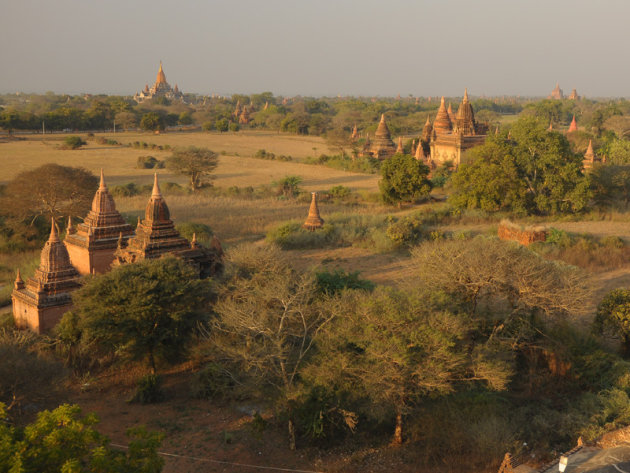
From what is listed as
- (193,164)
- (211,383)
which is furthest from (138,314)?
(193,164)

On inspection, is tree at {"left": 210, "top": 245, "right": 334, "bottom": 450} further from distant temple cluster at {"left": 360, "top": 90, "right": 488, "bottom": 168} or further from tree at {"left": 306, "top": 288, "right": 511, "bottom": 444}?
distant temple cluster at {"left": 360, "top": 90, "right": 488, "bottom": 168}

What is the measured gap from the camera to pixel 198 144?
64875 mm

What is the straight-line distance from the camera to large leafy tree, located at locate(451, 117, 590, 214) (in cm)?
2667

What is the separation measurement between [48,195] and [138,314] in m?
14.0

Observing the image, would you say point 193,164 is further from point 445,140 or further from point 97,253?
point 97,253

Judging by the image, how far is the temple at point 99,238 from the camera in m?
16.2

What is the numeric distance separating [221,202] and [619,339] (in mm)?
21861

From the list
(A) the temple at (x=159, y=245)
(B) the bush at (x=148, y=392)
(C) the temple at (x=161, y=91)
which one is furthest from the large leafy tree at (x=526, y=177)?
(C) the temple at (x=161, y=91)

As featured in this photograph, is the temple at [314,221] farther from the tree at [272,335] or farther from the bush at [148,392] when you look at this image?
the bush at [148,392]

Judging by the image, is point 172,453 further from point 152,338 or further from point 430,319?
point 430,319

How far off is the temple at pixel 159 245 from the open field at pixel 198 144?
74.2ft

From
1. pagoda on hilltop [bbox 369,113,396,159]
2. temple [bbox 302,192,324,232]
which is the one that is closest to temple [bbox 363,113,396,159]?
pagoda on hilltop [bbox 369,113,396,159]

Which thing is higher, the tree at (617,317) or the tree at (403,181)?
the tree at (403,181)

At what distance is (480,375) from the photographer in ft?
32.9
